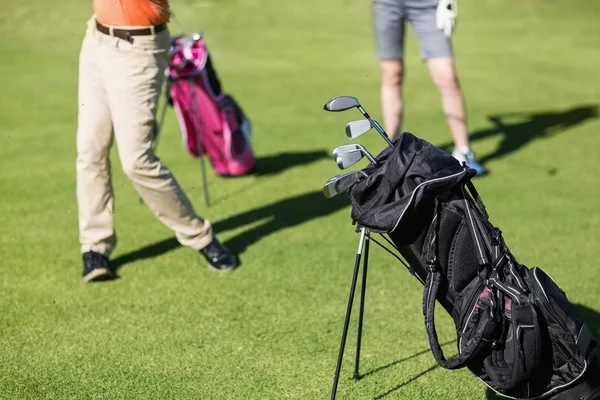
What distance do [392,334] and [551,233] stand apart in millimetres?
1983

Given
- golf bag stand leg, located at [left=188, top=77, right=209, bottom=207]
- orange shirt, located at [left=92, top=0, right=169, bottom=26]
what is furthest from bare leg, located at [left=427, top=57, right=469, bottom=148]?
orange shirt, located at [left=92, top=0, right=169, bottom=26]

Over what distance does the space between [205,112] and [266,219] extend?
3.84 feet

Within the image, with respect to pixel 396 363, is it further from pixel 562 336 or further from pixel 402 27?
pixel 402 27

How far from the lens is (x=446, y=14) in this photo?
6.52 metres

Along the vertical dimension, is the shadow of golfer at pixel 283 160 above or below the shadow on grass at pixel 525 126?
above

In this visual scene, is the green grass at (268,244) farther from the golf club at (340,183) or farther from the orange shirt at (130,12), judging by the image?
the orange shirt at (130,12)

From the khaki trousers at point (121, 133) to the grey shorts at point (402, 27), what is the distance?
2445 millimetres

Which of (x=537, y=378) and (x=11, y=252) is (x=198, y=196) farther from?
(x=537, y=378)

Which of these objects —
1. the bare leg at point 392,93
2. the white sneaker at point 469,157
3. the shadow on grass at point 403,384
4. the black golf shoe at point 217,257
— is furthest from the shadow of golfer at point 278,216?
the shadow on grass at point 403,384

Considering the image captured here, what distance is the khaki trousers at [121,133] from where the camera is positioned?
468cm

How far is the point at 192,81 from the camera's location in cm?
653

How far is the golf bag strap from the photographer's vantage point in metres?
3.07

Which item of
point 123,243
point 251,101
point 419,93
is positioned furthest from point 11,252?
point 419,93

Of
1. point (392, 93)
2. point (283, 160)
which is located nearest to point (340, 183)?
point (392, 93)
